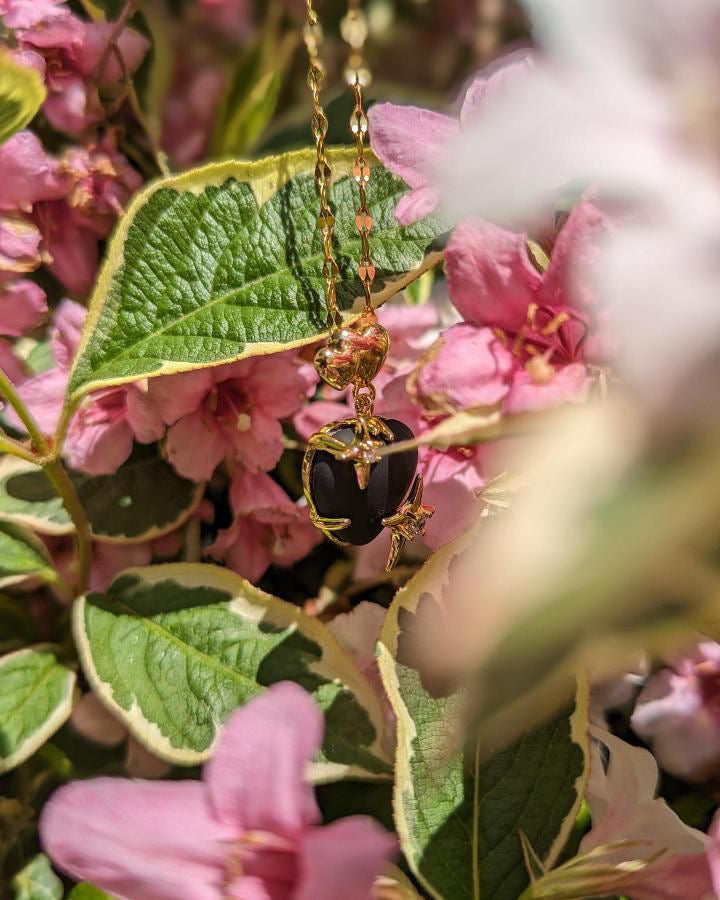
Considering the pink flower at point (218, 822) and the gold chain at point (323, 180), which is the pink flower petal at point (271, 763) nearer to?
the pink flower at point (218, 822)

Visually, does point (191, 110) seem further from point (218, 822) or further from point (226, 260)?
point (218, 822)

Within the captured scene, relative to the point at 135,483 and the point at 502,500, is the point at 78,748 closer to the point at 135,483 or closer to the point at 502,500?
the point at 135,483

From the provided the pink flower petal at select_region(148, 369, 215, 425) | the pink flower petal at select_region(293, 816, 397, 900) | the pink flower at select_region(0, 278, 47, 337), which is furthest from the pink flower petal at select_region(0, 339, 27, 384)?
the pink flower petal at select_region(293, 816, 397, 900)

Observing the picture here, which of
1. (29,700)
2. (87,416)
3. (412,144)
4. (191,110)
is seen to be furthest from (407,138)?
(191,110)

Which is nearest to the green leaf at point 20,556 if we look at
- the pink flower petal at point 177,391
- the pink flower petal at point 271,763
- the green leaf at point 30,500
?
the green leaf at point 30,500

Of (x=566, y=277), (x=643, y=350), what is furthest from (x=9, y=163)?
(x=643, y=350)

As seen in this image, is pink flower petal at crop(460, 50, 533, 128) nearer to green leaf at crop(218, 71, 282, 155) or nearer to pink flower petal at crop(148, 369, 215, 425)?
pink flower petal at crop(148, 369, 215, 425)
